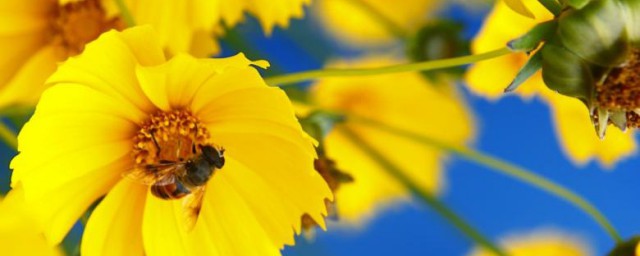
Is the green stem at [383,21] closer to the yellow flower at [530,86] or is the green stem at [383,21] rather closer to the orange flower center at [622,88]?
the yellow flower at [530,86]

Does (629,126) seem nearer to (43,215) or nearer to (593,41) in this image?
(593,41)

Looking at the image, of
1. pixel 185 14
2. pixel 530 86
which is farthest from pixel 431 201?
pixel 185 14

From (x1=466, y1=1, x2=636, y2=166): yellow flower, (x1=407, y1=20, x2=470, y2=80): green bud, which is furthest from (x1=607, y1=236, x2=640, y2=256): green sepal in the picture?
(x1=407, y1=20, x2=470, y2=80): green bud

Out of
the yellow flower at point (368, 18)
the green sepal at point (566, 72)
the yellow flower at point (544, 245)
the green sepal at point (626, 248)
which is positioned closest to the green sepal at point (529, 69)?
the green sepal at point (566, 72)

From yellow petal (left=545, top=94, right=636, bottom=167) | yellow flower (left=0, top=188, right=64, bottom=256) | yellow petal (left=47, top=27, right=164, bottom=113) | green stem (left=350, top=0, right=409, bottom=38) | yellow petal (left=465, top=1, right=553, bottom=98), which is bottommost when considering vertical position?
yellow flower (left=0, top=188, right=64, bottom=256)

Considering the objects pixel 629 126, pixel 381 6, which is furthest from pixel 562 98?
pixel 381 6

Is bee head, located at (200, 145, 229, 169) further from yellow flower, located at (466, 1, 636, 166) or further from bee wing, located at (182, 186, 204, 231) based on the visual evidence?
yellow flower, located at (466, 1, 636, 166)

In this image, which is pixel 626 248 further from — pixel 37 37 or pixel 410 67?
pixel 37 37
